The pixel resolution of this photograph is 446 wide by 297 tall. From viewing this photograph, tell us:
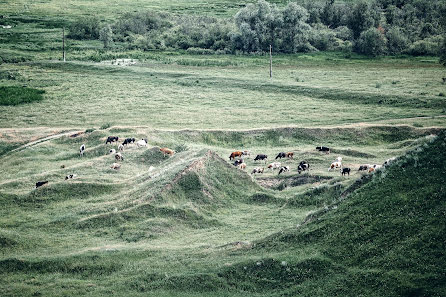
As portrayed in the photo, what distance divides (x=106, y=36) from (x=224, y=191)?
274 ft

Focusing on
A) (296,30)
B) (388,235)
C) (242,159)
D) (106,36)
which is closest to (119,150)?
(242,159)

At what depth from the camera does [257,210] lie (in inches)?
1236

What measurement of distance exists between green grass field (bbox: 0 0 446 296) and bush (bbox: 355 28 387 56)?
18.2 m

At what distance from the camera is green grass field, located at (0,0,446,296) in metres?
21.3

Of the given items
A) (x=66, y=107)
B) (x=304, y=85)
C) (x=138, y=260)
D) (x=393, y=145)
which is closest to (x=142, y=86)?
(x=66, y=107)

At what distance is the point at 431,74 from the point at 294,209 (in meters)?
50.1

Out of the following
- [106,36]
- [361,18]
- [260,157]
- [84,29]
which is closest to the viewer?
[260,157]

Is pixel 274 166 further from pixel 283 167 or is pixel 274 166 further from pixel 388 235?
pixel 388 235

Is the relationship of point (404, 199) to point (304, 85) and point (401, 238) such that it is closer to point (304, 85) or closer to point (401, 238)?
point (401, 238)

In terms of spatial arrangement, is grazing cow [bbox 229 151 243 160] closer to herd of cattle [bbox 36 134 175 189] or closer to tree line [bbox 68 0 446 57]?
herd of cattle [bbox 36 134 175 189]

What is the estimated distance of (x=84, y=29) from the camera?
117 m

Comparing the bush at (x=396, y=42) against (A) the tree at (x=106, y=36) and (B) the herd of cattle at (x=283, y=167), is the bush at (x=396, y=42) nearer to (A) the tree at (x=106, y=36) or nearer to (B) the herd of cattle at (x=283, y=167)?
(A) the tree at (x=106, y=36)

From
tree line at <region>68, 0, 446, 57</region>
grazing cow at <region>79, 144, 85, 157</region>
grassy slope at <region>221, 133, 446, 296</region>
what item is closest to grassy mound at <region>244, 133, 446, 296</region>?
grassy slope at <region>221, 133, 446, 296</region>

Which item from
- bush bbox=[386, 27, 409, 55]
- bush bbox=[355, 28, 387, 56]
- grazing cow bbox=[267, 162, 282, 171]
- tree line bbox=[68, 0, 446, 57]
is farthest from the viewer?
tree line bbox=[68, 0, 446, 57]
